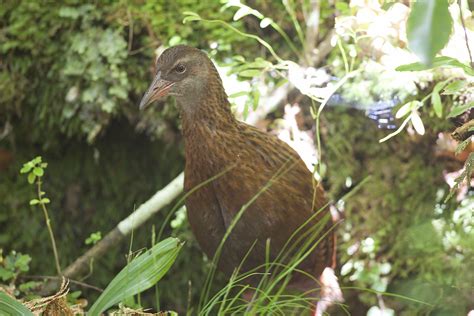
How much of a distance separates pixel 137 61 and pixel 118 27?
0.16 m

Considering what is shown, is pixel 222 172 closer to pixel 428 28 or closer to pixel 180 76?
pixel 180 76

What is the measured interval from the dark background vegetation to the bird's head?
36.0 inches

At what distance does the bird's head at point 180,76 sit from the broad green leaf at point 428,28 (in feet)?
4.47

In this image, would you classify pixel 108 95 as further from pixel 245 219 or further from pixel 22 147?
pixel 245 219

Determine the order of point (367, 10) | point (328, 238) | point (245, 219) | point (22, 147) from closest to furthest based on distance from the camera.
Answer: point (245, 219), point (328, 238), point (367, 10), point (22, 147)

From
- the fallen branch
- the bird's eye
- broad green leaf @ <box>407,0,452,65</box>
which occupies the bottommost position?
the fallen branch

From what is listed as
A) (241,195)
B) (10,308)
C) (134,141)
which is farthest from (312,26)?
(10,308)

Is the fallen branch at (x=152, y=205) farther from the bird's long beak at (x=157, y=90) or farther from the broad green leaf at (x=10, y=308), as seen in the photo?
the broad green leaf at (x=10, y=308)

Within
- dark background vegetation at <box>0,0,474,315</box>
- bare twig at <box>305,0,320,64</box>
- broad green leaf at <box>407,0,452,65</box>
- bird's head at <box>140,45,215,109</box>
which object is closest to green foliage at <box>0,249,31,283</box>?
dark background vegetation at <box>0,0,474,315</box>

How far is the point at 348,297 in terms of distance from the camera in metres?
3.09

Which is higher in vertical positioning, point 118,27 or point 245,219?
point 118,27

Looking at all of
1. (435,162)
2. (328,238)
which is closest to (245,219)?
(328,238)

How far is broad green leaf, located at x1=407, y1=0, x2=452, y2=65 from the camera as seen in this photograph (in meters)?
0.91

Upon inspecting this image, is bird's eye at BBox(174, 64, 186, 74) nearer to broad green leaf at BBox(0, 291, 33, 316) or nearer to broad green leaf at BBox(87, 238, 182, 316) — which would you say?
broad green leaf at BBox(87, 238, 182, 316)
